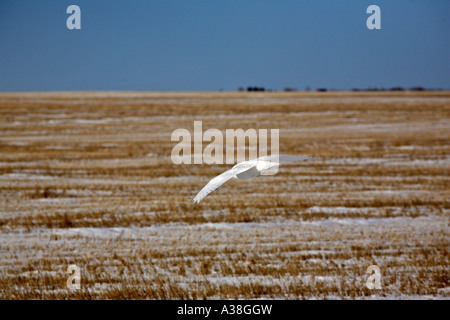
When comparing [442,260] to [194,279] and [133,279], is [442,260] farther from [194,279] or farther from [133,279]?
[133,279]

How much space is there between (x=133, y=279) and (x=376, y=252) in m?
4.04

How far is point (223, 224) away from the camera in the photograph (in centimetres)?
1024

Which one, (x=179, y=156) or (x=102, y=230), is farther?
(x=179, y=156)

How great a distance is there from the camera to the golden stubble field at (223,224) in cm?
721

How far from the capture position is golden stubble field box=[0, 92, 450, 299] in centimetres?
721

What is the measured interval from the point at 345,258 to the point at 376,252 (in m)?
0.61

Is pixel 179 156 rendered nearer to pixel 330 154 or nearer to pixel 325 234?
pixel 330 154

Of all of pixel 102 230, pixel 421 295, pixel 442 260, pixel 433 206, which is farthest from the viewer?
pixel 433 206

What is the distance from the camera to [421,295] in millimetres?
6797

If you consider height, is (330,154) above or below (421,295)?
above

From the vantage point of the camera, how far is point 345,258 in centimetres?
828

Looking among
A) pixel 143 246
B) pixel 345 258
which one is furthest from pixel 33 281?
pixel 345 258
